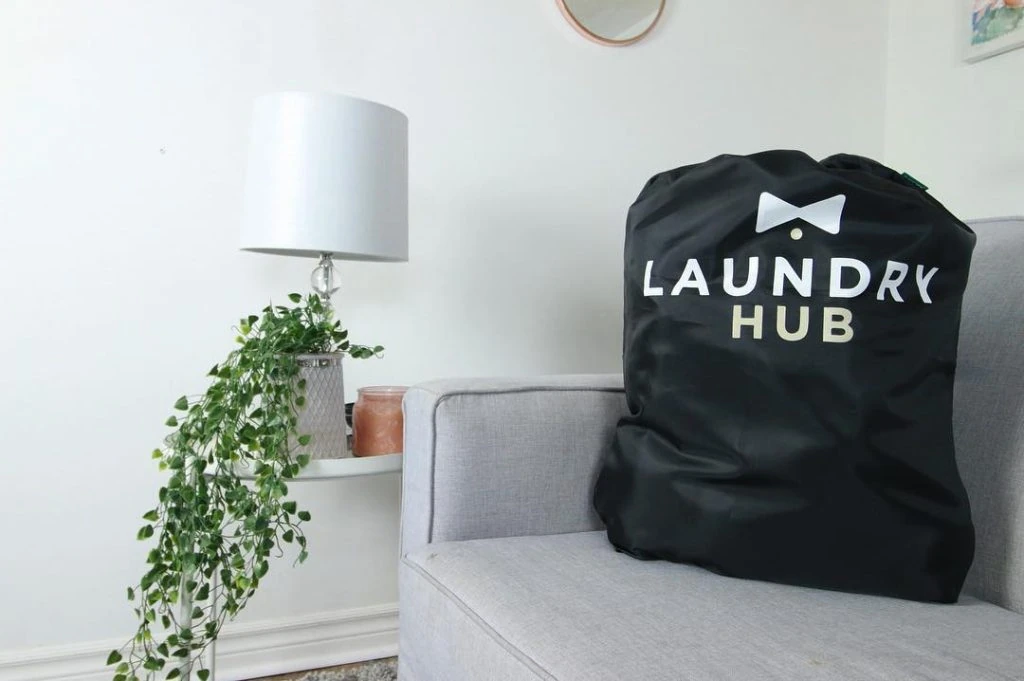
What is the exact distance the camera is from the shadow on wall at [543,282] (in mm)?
1884

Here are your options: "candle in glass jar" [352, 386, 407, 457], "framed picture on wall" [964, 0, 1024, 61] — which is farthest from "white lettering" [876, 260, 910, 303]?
"framed picture on wall" [964, 0, 1024, 61]

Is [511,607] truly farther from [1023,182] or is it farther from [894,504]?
[1023,182]

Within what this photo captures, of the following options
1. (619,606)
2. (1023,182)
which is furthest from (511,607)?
(1023,182)

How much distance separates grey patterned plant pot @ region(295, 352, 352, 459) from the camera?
1318 millimetres

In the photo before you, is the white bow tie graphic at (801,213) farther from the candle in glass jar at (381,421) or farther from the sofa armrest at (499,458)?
the candle in glass jar at (381,421)

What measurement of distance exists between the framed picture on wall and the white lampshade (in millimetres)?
1488

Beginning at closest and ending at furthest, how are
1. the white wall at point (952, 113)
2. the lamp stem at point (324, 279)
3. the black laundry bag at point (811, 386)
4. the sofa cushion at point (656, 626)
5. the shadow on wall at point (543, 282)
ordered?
the sofa cushion at point (656, 626), the black laundry bag at point (811, 386), the lamp stem at point (324, 279), the shadow on wall at point (543, 282), the white wall at point (952, 113)

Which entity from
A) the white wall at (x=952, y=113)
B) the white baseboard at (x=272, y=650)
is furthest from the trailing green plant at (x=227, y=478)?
the white wall at (x=952, y=113)

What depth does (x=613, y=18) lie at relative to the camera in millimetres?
1995

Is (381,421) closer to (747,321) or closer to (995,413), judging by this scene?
(747,321)

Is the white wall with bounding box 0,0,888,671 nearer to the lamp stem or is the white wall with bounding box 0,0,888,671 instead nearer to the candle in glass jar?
the lamp stem

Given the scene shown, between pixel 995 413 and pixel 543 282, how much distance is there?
1057mm

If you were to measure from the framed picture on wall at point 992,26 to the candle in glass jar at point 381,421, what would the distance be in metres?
1.60

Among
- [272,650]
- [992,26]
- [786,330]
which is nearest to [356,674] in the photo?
[272,650]
